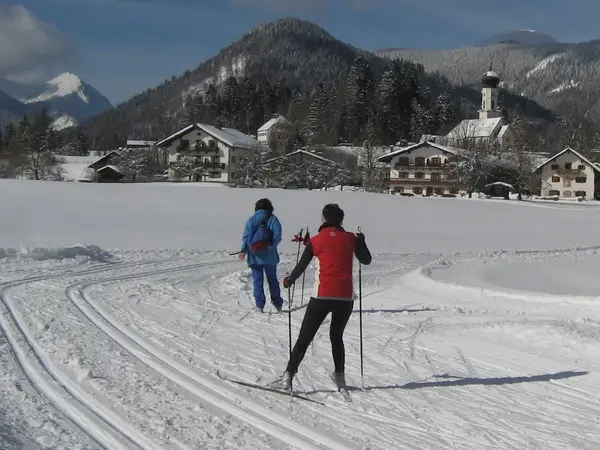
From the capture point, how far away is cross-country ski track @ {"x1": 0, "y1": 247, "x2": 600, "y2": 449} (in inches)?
193

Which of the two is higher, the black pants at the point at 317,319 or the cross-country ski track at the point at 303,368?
the black pants at the point at 317,319

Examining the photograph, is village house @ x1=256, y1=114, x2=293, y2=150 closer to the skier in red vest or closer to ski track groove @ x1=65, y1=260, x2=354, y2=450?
ski track groove @ x1=65, y1=260, x2=354, y2=450

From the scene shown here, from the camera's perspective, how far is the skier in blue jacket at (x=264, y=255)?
985cm

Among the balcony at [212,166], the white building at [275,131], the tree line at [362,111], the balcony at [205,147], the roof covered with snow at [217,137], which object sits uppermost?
the tree line at [362,111]

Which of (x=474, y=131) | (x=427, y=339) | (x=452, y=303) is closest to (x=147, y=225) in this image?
(x=452, y=303)

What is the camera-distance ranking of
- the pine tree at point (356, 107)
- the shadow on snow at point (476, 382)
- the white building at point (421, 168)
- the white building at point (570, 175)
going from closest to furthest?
the shadow on snow at point (476, 382) → the white building at point (421, 168) → the white building at point (570, 175) → the pine tree at point (356, 107)

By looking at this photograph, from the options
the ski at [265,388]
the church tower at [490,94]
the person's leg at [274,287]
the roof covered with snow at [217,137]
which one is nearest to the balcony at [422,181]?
the roof covered with snow at [217,137]

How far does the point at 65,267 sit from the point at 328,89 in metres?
91.0

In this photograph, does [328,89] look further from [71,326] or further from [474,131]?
[71,326]

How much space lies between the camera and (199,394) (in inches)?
223

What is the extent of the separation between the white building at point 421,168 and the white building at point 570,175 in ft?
36.8

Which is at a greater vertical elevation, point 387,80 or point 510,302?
point 387,80

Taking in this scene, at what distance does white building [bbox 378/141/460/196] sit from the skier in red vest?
66.9 meters

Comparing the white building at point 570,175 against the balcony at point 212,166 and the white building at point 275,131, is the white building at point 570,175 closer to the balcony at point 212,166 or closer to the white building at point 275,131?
the white building at point 275,131
